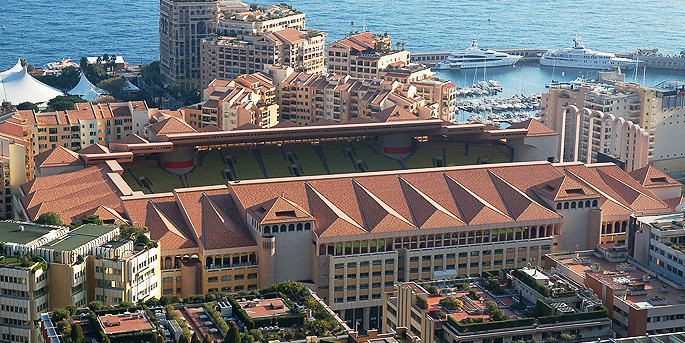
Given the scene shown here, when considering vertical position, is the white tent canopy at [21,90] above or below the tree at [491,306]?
below

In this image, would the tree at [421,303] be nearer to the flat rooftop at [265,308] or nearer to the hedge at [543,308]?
the hedge at [543,308]

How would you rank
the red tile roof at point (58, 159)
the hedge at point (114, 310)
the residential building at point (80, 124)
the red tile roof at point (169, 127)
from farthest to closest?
1. the residential building at point (80, 124)
2. the red tile roof at point (169, 127)
3. the red tile roof at point (58, 159)
4. the hedge at point (114, 310)

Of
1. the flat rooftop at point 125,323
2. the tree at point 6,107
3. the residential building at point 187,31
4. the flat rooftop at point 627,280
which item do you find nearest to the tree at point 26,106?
the tree at point 6,107

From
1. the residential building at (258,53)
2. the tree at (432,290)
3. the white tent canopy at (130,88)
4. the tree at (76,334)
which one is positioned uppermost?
the residential building at (258,53)

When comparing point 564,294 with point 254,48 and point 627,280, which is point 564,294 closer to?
point 627,280

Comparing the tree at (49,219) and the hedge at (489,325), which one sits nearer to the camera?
the hedge at (489,325)

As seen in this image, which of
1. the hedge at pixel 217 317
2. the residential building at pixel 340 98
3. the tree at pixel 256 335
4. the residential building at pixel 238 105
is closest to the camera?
the tree at pixel 256 335

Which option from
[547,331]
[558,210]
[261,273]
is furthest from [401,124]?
[547,331]

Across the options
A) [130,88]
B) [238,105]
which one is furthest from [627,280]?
[130,88]
